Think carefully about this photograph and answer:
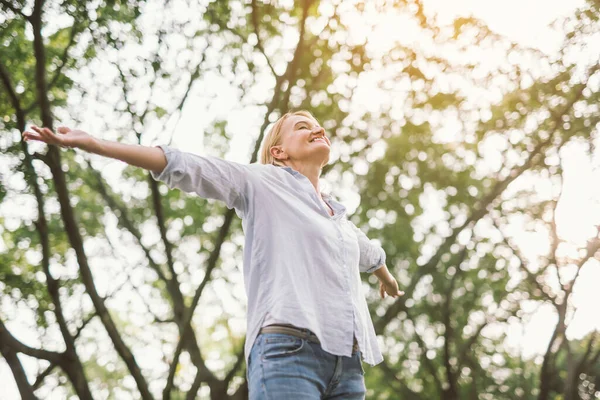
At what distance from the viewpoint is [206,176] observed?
2379 mm

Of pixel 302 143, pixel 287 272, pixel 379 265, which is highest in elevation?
pixel 302 143

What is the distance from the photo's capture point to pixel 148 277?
1178 cm

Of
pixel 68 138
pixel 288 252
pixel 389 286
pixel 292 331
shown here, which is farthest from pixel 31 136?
pixel 389 286

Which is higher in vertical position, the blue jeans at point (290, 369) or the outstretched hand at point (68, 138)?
the outstretched hand at point (68, 138)

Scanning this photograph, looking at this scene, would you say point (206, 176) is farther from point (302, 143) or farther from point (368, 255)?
point (368, 255)

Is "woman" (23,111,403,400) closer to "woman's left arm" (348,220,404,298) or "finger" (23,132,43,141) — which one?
"finger" (23,132,43,141)

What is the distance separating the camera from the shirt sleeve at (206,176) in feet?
7.50

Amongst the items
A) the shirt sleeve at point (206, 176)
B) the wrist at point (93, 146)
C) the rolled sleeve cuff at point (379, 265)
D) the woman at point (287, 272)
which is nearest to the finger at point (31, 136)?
the woman at point (287, 272)

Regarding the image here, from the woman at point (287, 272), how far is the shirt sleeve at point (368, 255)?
1.20 feet

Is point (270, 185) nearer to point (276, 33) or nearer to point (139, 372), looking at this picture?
point (139, 372)

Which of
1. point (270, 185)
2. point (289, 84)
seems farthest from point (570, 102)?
point (270, 185)

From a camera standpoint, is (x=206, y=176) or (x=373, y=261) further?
(x=373, y=261)

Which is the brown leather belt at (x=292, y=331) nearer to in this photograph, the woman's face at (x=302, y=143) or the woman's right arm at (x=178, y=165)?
the woman's right arm at (x=178, y=165)

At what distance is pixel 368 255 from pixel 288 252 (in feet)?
2.69
